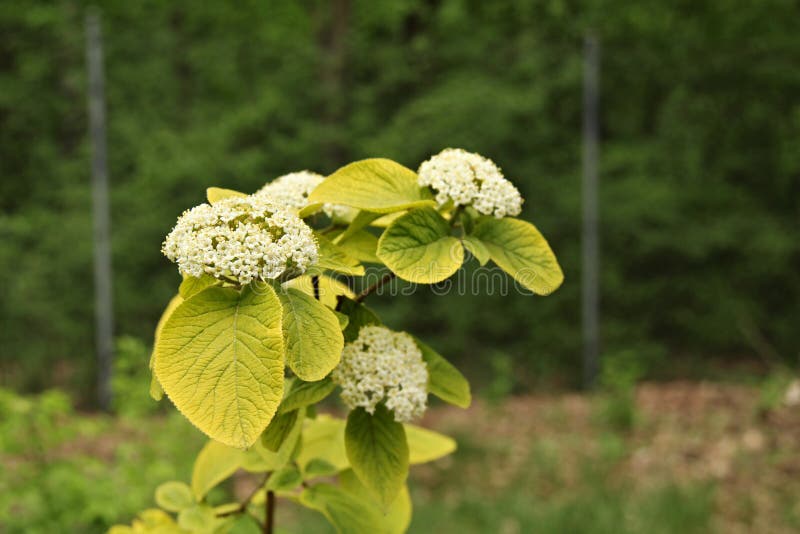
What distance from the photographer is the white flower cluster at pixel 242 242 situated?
0.80 meters

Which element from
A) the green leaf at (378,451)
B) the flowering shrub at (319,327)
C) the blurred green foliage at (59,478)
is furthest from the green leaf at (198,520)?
the blurred green foliage at (59,478)

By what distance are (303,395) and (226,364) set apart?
0.16 meters

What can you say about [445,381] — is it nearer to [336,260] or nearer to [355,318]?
[355,318]

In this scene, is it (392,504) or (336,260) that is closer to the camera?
(336,260)

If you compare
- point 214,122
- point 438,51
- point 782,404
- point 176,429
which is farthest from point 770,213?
point 176,429

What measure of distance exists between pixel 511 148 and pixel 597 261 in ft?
3.74

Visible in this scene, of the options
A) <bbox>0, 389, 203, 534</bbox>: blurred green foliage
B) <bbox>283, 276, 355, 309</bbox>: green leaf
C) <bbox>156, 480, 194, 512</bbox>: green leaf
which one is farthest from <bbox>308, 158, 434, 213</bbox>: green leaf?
<bbox>0, 389, 203, 534</bbox>: blurred green foliage

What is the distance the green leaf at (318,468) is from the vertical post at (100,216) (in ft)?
15.7

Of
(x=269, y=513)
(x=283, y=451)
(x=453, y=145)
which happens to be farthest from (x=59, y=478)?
(x=453, y=145)

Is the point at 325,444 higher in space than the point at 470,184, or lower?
lower

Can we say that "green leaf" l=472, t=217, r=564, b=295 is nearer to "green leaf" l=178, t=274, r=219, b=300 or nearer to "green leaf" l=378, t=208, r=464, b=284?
"green leaf" l=378, t=208, r=464, b=284

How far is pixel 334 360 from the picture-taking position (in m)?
0.81

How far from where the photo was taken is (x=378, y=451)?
0.98 meters

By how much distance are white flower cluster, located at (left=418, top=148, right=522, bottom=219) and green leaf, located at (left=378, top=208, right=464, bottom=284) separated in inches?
1.4
